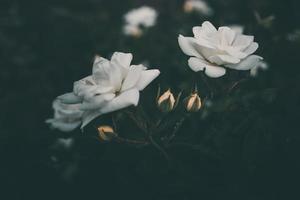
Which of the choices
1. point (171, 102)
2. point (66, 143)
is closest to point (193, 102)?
point (171, 102)

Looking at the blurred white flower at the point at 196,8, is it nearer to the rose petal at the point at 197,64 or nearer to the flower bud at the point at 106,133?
the rose petal at the point at 197,64

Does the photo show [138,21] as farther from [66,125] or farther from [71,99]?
[71,99]

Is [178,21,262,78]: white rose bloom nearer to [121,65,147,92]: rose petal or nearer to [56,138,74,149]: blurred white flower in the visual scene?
[121,65,147,92]: rose petal

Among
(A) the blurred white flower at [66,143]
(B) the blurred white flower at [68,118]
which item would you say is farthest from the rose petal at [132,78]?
(A) the blurred white flower at [66,143]

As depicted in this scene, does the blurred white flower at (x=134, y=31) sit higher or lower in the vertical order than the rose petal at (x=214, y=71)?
lower

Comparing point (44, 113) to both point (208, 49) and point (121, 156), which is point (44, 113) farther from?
point (208, 49)

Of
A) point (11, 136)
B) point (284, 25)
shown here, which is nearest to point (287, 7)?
point (284, 25)

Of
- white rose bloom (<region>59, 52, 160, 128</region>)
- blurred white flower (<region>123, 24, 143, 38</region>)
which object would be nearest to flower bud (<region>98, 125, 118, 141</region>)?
white rose bloom (<region>59, 52, 160, 128</region>)
